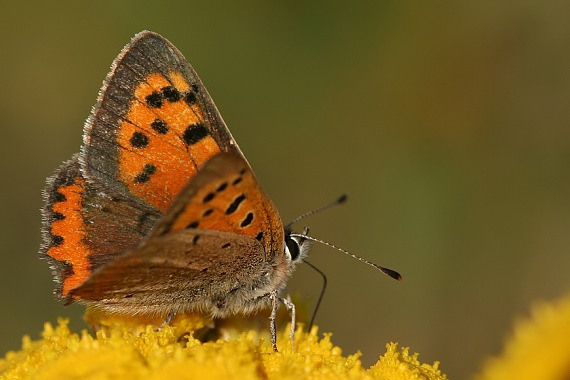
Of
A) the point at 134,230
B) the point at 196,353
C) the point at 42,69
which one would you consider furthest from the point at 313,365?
the point at 42,69

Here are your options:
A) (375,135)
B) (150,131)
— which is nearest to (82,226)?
(150,131)

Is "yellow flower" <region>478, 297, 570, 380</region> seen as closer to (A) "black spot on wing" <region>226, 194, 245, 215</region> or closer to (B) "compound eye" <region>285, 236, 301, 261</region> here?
(B) "compound eye" <region>285, 236, 301, 261</region>

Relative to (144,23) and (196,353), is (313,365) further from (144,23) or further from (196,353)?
(144,23)

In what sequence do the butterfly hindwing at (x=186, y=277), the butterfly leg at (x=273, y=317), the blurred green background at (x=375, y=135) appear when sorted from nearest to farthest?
the butterfly hindwing at (x=186, y=277) → the butterfly leg at (x=273, y=317) → the blurred green background at (x=375, y=135)

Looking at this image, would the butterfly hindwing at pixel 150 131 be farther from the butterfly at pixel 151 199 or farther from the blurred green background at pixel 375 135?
the blurred green background at pixel 375 135

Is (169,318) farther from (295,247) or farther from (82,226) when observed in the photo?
(295,247)

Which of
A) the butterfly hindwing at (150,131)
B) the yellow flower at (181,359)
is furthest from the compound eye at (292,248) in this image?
the butterfly hindwing at (150,131)

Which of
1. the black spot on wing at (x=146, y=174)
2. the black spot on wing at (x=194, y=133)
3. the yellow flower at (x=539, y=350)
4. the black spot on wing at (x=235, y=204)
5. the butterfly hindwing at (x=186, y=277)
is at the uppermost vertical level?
the black spot on wing at (x=194, y=133)
